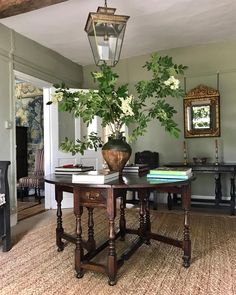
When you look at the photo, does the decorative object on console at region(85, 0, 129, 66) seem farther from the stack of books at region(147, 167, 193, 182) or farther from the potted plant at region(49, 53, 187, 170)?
the stack of books at region(147, 167, 193, 182)

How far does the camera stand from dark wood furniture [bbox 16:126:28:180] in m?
5.85

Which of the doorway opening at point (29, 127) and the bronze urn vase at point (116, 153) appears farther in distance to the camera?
the doorway opening at point (29, 127)

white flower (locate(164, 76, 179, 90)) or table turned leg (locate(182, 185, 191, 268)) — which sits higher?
→ white flower (locate(164, 76, 179, 90))

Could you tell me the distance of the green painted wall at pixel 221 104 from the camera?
4527 mm

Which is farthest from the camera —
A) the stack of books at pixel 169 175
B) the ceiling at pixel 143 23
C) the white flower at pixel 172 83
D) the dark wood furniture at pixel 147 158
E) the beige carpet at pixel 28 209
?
the dark wood furniture at pixel 147 158

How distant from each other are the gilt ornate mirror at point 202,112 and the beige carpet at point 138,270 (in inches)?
74.7

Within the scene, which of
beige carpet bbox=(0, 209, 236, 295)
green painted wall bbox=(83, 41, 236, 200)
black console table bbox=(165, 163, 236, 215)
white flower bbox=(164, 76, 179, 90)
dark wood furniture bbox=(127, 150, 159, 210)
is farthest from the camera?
dark wood furniture bbox=(127, 150, 159, 210)

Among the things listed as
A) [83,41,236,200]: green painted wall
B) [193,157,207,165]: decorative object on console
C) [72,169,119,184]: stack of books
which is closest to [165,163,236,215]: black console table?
[193,157,207,165]: decorative object on console

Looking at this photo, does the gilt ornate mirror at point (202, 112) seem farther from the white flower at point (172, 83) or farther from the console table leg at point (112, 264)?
the console table leg at point (112, 264)

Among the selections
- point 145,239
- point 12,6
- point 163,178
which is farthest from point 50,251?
point 12,6

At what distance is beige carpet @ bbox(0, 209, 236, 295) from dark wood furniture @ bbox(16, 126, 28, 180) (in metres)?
2.95

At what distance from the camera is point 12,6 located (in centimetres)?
292

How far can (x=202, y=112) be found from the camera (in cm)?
462

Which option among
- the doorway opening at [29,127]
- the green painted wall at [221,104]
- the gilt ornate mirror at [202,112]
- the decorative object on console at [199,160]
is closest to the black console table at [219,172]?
the decorative object on console at [199,160]
